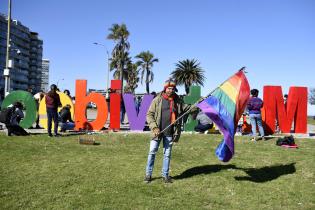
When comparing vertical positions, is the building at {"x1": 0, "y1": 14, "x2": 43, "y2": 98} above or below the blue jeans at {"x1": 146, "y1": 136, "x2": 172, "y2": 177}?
above

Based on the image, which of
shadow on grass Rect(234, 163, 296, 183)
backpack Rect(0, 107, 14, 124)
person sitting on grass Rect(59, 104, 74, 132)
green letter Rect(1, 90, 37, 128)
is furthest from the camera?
green letter Rect(1, 90, 37, 128)

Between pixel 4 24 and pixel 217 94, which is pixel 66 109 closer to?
pixel 217 94

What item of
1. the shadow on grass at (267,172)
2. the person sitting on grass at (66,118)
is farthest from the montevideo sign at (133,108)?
the shadow on grass at (267,172)

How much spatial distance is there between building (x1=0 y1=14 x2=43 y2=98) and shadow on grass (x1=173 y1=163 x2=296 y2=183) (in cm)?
9312

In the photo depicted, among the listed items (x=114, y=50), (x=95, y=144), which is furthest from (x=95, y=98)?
(x=114, y=50)

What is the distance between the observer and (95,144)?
12867 mm

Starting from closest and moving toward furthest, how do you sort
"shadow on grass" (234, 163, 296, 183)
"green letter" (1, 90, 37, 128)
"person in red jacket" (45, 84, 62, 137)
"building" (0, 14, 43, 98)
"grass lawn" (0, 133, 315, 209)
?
1. "grass lawn" (0, 133, 315, 209)
2. "shadow on grass" (234, 163, 296, 183)
3. "person in red jacket" (45, 84, 62, 137)
4. "green letter" (1, 90, 37, 128)
5. "building" (0, 14, 43, 98)

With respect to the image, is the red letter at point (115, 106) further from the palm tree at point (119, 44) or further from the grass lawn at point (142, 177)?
the palm tree at point (119, 44)

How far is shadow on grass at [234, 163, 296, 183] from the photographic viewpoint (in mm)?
8711

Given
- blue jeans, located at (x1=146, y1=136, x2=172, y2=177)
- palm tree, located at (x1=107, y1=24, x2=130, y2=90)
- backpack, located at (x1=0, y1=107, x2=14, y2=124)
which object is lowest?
blue jeans, located at (x1=146, y1=136, x2=172, y2=177)

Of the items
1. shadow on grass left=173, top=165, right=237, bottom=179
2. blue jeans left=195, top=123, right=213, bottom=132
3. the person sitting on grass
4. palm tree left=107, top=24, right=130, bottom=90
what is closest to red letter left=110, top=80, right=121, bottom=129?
the person sitting on grass

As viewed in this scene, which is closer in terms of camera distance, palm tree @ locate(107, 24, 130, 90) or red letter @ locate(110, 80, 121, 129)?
red letter @ locate(110, 80, 121, 129)

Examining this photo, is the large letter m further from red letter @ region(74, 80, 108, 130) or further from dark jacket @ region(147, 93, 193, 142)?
dark jacket @ region(147, 93, 193, 142)

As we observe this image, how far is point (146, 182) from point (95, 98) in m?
9.65
